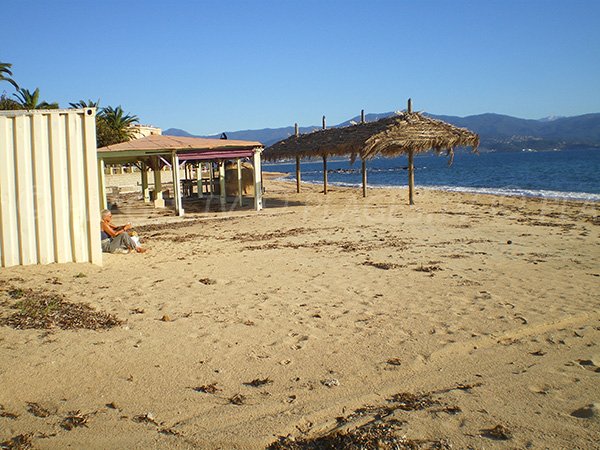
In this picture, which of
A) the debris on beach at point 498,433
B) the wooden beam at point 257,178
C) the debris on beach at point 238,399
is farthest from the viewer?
the wooden beam at point 257,178

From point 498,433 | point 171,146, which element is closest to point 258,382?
point 498,433

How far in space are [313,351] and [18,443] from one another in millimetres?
2269

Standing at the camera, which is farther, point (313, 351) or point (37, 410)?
point (313, 351)

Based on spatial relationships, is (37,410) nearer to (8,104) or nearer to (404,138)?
(404,138)

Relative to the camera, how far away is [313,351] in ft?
14.6

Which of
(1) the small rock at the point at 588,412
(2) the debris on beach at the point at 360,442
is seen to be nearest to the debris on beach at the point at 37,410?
(2) the debris on beach at the point at 360,442

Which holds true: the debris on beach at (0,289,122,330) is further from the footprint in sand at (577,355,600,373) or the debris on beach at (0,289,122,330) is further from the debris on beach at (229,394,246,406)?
the footprint in sand at (577,355,600,373)

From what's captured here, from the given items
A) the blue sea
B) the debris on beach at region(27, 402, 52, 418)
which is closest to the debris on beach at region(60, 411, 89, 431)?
the debris on beach at region(27, 402, 52, 418)

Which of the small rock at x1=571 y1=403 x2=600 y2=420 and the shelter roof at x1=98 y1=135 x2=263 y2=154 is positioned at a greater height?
the shelter roof at x1=98 y1=135 x2=263 y2=154

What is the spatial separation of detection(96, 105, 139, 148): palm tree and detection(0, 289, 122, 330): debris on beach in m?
36.8

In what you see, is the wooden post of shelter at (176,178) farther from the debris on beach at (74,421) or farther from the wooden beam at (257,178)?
the debris on beach at (74,421)

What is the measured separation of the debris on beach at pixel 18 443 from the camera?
9.50ft

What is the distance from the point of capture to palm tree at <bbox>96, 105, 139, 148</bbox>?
40.2 metres

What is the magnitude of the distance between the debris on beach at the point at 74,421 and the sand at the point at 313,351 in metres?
0.02
